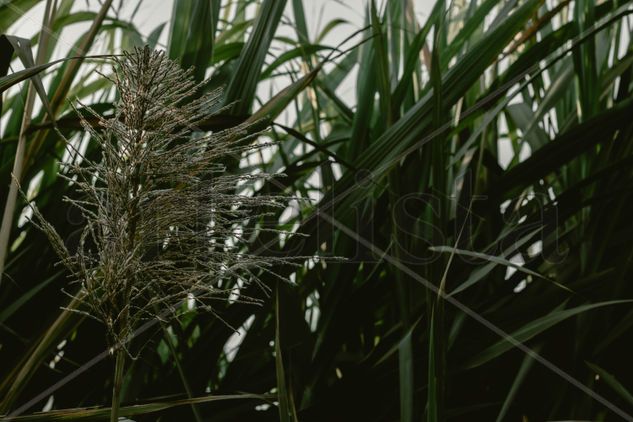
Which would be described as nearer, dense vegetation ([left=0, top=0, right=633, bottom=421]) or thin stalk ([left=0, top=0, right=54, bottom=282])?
thin stalk ([left=0, top=0, right=54, bottom=282])

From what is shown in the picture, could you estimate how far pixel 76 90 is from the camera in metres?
1.18

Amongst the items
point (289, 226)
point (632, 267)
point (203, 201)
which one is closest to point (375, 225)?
point (289, 226)

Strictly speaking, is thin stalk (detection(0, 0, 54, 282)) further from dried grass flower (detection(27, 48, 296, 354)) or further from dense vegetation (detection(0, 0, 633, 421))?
dried grass flower (detection(27, 48, 296, 354))

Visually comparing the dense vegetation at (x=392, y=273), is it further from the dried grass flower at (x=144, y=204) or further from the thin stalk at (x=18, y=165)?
the dried grass flower at (x=144, y=204)

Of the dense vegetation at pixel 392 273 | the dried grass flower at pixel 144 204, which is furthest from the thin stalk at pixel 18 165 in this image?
the dried grass flower at pixel 144 204

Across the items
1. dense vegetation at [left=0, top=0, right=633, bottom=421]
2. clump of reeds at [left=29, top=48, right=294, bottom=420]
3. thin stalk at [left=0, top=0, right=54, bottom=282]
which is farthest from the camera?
dense vegetation at [left=0, top=0, right=633, bottom=421]

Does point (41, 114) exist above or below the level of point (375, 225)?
above

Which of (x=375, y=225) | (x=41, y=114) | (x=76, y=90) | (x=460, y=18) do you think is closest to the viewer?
(x=375, y=225)

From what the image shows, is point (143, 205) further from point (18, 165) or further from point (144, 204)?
point (18, 165)

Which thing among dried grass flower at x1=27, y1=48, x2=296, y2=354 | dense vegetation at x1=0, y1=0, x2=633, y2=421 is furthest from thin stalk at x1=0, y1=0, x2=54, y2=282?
dried grass flower at x1=27, y1=48, x2=296, y2=354

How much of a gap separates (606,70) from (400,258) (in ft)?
1.53

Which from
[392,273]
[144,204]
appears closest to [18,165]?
[144,204]

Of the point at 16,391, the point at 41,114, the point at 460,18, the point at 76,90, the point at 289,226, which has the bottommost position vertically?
the point at 16,391

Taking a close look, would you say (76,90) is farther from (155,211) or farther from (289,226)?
(155,211)
